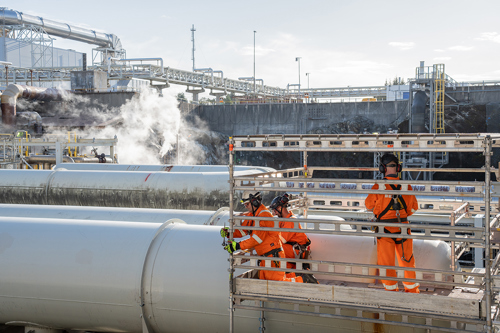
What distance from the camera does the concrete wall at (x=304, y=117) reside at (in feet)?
99.1

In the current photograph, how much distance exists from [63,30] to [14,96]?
20677 mm

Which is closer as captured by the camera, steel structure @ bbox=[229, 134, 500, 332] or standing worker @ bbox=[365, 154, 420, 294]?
steel structure @ bbox=[229, 134, 500, 332]

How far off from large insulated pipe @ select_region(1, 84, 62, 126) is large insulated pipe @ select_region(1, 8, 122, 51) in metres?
17.6

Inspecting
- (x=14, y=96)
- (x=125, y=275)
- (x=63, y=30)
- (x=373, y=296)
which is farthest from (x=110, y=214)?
(x=63, y=30)

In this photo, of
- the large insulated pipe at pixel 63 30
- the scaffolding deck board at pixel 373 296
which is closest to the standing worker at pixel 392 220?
the scaffolding deck board at pixel 373 296

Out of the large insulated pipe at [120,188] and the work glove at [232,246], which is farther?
the large insulated pipe at [120,188]

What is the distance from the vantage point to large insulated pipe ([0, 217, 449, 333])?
5383 millimetres

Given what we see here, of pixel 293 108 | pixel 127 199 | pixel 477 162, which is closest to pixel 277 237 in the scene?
pixel 127 199

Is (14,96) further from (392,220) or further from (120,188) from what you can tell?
(392,220)

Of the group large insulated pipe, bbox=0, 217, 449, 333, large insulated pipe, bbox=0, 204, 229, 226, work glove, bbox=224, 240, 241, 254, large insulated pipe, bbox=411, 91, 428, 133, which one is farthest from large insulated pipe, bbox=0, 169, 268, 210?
large insulated pipe, bbox=411, 91, 428, 133

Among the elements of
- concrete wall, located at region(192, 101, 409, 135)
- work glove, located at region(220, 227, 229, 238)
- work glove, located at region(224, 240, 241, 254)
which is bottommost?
work glove, located at region(224, 240, 241, 254)

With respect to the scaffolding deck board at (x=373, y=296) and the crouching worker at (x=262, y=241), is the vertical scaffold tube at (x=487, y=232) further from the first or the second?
the crouching worker at (x=262, y=241)

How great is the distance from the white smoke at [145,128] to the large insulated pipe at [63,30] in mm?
18180

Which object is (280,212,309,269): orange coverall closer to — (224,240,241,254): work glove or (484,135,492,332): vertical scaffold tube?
(224,240,241,254): work glove
